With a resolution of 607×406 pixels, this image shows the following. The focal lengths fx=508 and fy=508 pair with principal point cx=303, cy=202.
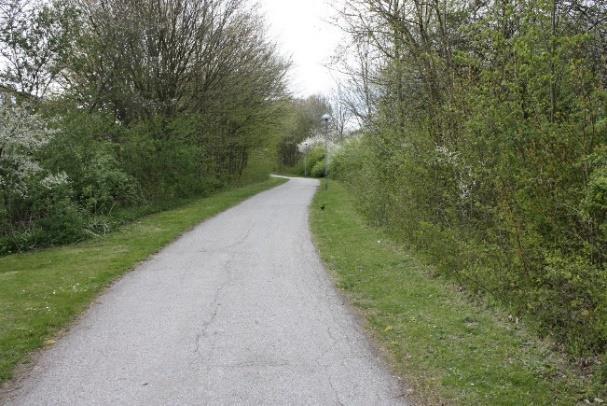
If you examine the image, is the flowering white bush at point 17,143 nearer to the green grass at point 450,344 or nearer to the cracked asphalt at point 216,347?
the cracked asphalt at point 216,347

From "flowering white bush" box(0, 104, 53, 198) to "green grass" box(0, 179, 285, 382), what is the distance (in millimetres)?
1658

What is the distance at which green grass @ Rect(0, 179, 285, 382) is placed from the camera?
5.77 m

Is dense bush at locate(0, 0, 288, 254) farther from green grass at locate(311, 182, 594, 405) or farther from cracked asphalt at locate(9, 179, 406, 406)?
green grass at locate(311, 182, 594, 405)

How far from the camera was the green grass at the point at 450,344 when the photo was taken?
164 inches

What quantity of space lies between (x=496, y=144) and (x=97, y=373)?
4754 mm

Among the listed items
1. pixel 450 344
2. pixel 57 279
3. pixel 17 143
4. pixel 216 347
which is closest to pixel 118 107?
pixel 17 143

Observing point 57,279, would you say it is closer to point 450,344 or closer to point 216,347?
point 216,347

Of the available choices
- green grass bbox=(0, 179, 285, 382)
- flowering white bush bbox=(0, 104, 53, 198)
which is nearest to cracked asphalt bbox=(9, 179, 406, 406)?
green grass bbox=(0, 179, 285, 382)

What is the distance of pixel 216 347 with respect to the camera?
17.4 feet

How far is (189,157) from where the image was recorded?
2103 cm

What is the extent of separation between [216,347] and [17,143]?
7726 millimetres

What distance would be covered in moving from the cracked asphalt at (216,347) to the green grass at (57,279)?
0.30 metres

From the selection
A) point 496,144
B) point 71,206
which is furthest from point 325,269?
point 71,206

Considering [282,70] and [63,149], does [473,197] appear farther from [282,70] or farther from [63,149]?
[282,70]
